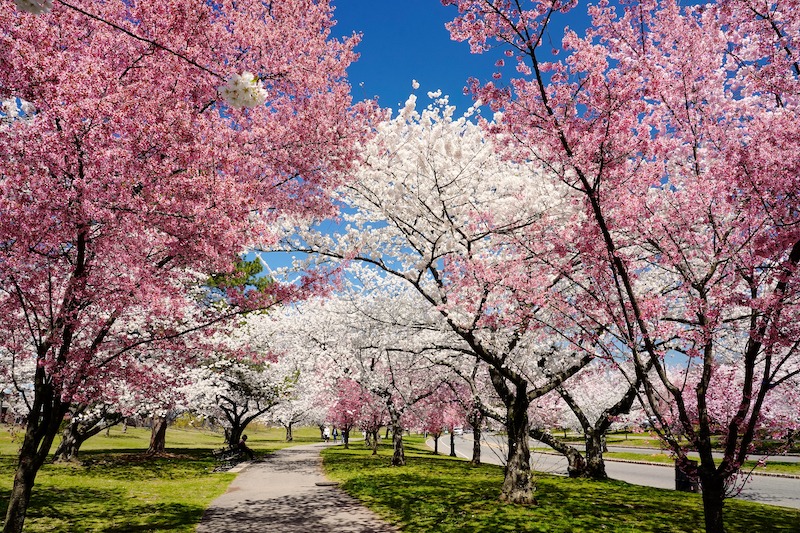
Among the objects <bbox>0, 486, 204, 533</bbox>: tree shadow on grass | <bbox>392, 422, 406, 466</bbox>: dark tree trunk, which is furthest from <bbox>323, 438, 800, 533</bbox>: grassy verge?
<bbox>392, 422, 406, 466</bbox>: dark tree trunk

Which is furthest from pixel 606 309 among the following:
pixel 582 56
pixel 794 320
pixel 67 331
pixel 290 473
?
pixel 290 473

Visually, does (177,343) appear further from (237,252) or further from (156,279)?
(237,252)

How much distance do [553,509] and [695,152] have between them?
26.9ft

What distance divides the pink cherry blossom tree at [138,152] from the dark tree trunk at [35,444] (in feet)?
0.06

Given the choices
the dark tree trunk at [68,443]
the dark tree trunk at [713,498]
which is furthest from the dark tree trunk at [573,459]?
the dark tree trunk at [68,443]

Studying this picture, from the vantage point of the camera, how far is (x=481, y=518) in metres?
9.34

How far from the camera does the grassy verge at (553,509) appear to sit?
8898 mm

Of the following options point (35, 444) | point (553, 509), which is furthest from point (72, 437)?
point (553, 509)

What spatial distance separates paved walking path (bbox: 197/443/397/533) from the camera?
8828 mm

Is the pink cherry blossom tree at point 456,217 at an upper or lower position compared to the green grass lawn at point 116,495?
upper

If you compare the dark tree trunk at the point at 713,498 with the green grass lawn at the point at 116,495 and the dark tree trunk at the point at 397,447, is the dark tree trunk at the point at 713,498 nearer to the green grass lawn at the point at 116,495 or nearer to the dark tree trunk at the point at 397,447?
the green grass lawn at the point at 116,495

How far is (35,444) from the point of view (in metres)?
6.48

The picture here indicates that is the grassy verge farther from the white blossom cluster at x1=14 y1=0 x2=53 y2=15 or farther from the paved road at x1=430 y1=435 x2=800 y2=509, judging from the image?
the white blossom cluster at x1=14 y1=0 x2=53 y2=15

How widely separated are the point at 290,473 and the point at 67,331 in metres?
14.3
